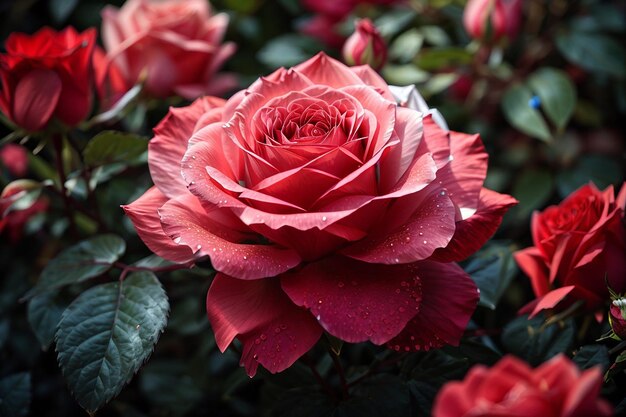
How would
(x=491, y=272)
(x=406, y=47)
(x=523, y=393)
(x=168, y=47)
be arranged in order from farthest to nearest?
(x=406, y=47), (x=168, y=47), (x=491, y=272), (x=523, y=393)

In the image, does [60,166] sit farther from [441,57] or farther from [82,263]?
[441,57]

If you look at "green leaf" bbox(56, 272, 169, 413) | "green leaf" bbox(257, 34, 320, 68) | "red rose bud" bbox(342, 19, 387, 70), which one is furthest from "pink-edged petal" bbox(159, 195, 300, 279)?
"green leaf" bbox(257, 34, 320, 68)

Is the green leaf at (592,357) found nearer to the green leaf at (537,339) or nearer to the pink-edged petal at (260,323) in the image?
the green leaf at (537,339)

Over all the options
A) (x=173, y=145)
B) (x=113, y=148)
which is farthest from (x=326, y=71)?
(x=113, y=148)

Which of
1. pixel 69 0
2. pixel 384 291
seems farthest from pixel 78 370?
pixel 69 0

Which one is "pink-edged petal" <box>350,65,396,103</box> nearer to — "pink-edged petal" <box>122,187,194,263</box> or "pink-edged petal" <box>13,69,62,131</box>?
"pink-edged petal" <box>122,187,194,263</box>

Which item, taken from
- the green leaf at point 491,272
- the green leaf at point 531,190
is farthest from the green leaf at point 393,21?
the green leaf at point 491,272

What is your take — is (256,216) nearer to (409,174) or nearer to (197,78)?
(409,174)

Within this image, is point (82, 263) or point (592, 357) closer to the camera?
point (592, 357)
